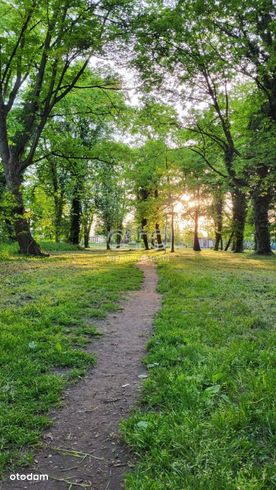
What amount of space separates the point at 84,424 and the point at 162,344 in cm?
215

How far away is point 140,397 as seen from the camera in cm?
412

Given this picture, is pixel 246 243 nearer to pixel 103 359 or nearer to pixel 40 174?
pixel 40 174

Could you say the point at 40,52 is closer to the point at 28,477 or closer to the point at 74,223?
the point at 28,477

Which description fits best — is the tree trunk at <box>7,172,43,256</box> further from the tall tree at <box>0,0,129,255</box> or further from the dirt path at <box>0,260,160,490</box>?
the dirt path at <box>0,260,160,490</box>

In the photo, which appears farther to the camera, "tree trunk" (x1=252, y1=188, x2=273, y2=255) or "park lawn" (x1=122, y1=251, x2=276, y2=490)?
"tree trunk" (x1=252, y1=188, x2=273, y2=255)

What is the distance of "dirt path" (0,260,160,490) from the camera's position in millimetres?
2906

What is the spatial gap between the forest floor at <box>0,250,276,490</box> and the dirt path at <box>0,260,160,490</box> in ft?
0.04

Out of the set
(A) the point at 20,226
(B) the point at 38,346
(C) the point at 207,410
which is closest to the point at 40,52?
(A) the point at 20,226

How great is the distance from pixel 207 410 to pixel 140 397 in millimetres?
867

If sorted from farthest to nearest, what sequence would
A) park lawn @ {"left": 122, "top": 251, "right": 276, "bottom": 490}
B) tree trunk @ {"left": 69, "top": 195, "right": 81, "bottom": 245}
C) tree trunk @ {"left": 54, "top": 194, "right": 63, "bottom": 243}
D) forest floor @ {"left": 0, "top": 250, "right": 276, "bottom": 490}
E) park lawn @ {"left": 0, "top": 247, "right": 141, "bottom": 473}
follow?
1. tree trunk @ {"left": 69, "top": 195, "right": 81, "bottom": 245}
2. tree trunk @ {"left": 54, "top": 194, "right": 63, "bottom": 243}
3. park lawn @ {"left": 0, "top": 247, "right": 141, "bottom": 473}
4. forest floor @ {"left": 0, "top": 250, "right": 276, "bottom": 490}
5. park lawn @ {"left": 122, "top": 251, "right": 276, "bottom": 490}

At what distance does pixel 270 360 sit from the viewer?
4.66 metres

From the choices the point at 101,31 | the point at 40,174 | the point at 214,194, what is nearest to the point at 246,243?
the point at 214,194

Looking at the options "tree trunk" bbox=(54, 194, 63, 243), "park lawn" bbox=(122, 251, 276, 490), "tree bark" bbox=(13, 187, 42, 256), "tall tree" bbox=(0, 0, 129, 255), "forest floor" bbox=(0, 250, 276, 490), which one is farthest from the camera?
"tree trunk" bbox=(54, 194, 63, 243)

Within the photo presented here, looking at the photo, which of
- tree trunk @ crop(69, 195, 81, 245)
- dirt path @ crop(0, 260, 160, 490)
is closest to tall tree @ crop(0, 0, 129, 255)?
dirt path @ crop(0, 260, 160, 490)
